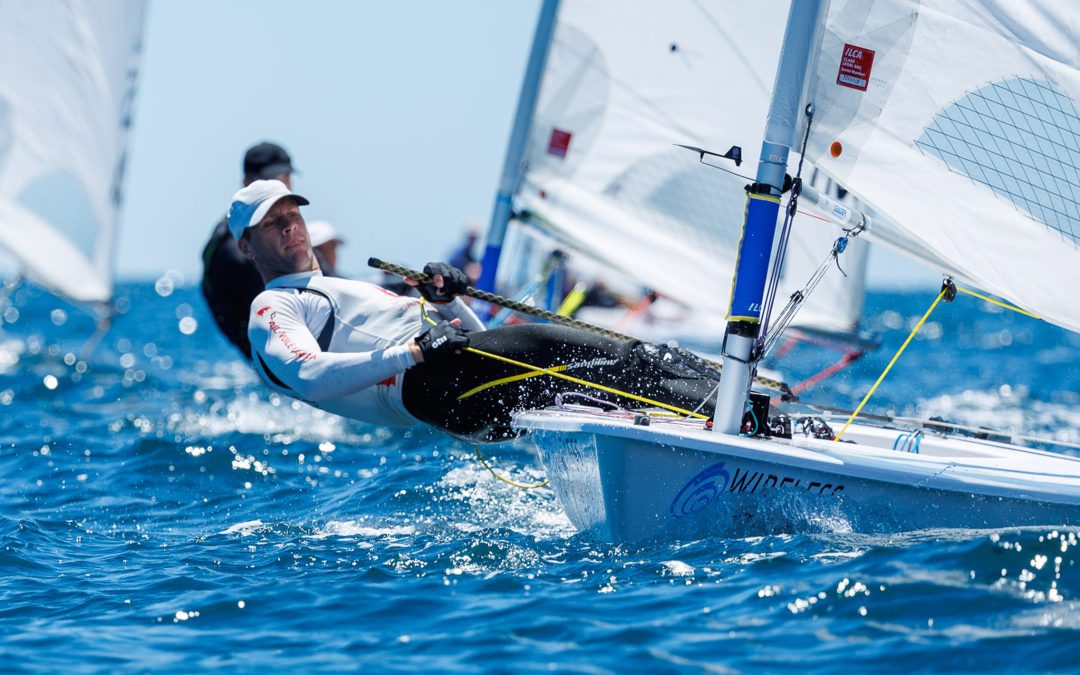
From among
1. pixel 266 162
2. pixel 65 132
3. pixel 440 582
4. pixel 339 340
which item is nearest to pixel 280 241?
pixel 339 340

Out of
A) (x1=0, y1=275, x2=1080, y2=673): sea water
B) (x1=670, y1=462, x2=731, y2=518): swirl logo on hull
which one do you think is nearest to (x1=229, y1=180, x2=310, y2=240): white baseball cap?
(x1=0, y1=275, x2=1080, y2=673): sea water

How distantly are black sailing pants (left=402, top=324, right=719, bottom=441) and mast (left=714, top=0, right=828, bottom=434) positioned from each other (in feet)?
1.70

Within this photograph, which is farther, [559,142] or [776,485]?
[559,142]

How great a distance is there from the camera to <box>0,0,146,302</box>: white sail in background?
8.57 meters

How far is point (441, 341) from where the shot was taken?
13.5ft

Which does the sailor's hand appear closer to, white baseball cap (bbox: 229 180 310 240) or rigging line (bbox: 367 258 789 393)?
rigging line (bbox: 367 258 789 393)

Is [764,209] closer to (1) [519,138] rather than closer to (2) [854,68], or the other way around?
(2) [854,68]

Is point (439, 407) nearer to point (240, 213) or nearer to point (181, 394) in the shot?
point (240, 213)

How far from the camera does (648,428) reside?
370 centimetres

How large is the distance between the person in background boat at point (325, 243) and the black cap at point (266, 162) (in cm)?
36

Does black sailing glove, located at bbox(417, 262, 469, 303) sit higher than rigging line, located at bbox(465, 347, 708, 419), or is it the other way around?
black sailing glove, located at bbox(417, 262, 469, 303)

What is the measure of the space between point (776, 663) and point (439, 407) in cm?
182

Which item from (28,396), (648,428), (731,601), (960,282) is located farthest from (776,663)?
(28,396)

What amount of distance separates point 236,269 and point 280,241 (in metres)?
1.71
